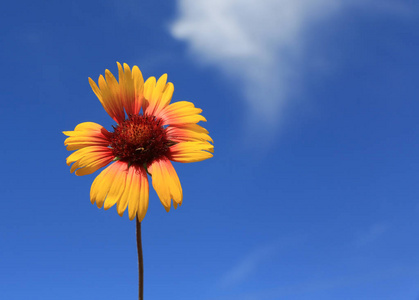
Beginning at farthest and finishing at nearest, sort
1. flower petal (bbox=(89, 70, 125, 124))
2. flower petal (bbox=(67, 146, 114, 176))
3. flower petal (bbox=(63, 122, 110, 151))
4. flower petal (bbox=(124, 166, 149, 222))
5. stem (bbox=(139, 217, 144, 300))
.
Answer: flower petal (bbox=(89, 70, 125, 124))
flower petal (bbox=(63, 122, 110, 151))
flower petal (bbox=(67, 146, 114, 176))
flower petal (bbox=(124, 166, 149, 222))
stem (bbox=(139, 217, 144, 300))

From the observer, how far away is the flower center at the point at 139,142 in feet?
9.75

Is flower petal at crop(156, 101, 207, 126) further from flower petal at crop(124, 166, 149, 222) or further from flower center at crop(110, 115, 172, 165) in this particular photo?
flower petal at crop(124, 166, 149, 222)

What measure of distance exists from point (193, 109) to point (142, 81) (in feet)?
1.66

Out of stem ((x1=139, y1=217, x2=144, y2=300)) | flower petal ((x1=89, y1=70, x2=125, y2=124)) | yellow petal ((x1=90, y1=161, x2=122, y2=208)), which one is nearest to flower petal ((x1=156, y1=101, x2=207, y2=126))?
flower petal ((x1=89, y1=70, x2=125, y2=124))

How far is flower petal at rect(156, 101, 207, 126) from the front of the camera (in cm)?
323

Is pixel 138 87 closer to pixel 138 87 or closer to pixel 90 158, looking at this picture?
pixel 138 87

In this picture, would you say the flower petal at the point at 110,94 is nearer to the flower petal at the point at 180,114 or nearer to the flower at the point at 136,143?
the flower at the point at 136,143

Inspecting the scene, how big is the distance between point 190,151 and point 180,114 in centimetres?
51

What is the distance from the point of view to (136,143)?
2963mm

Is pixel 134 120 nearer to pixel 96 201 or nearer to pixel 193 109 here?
pixel 193 109

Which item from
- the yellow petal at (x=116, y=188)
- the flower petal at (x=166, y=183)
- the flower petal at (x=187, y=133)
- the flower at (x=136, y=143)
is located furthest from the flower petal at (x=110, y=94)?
the flower petal at (x=166, y=183)

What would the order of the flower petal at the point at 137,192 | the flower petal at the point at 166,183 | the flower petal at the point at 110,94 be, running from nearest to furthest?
the flower petal at the point at 137,192 → the flower petal at the point at 166,183 → the flower petal at the point at 110,94

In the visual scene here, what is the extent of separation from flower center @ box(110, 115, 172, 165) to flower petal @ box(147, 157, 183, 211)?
16 cm

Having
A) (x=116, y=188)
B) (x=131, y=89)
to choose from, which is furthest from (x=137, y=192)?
(x=131, y=89)
